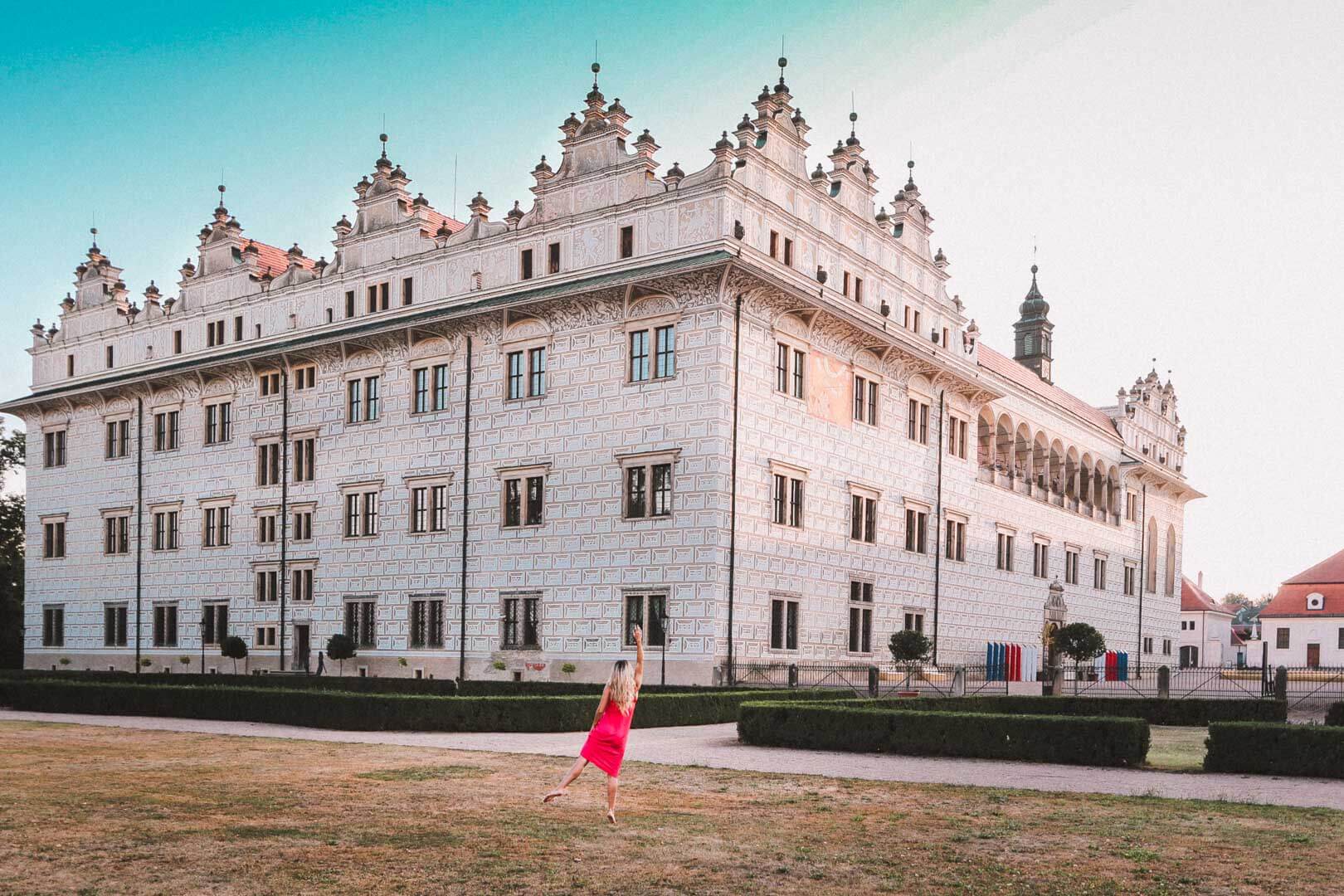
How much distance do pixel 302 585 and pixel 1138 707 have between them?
25837 millimetres

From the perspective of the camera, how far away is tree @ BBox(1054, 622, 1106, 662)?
4788 centimetres

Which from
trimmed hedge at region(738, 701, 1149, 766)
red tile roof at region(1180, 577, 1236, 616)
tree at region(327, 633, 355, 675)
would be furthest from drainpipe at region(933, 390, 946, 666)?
red tile roof at region(1180, 577, 1236, 616)

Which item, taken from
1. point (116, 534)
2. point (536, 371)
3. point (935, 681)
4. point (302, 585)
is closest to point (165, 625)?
point (116, 534)

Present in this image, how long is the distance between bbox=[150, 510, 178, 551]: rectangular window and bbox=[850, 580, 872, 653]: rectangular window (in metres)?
24.1

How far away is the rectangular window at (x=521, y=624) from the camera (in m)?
35.4

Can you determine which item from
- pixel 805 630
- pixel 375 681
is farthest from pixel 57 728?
pixel 805 630

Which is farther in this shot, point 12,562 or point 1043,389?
point 1043,389

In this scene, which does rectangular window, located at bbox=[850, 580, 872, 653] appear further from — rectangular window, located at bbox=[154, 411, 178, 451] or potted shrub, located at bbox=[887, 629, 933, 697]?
rectangular window, located at bbox=[154, 411, 178, 451]

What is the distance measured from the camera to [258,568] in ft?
139

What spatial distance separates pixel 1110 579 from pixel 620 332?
3477 cm

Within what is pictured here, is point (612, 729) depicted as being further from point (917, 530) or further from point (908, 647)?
point (917, 530)

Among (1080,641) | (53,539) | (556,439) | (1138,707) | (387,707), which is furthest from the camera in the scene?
(53,539)

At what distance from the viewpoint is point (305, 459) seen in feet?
137

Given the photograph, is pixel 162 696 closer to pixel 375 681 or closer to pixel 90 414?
pixel 375 681
